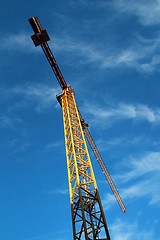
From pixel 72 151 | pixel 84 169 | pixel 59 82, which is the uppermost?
pixel 59 82

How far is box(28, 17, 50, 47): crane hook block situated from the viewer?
34938 mm

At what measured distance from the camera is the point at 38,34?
1416 inches

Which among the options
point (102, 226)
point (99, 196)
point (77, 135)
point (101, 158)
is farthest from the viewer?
point (101, 158)

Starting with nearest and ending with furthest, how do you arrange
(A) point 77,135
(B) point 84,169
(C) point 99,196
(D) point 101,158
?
1. (C) point 99,196
2. (B) point 84,169
3. (A) point 77,135
4. (D) point 101,158

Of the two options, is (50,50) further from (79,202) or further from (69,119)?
(79,202)

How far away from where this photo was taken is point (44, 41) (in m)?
36.3

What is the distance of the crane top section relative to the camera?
35069mm

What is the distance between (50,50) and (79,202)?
64.2 ft

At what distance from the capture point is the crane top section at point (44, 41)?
3507 cm

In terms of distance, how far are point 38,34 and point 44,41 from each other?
1021 mm

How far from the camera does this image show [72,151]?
30.2 meters

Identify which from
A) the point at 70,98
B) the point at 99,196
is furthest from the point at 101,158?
the point at 99,196

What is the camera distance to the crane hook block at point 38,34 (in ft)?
115

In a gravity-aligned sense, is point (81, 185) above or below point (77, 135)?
below
